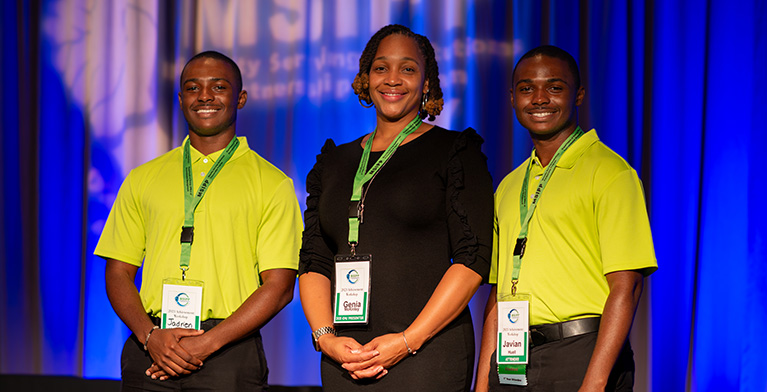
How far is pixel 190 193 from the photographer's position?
2.59 m

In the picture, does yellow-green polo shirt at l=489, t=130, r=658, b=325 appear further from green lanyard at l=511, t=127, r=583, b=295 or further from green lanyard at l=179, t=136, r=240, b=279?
green lanyard at l=179, t=136, r=240, b=279

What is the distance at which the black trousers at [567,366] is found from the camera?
201 cm

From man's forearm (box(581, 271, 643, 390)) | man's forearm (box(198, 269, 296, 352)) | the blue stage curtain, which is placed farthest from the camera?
the blue stage curtain

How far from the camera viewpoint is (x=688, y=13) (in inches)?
154

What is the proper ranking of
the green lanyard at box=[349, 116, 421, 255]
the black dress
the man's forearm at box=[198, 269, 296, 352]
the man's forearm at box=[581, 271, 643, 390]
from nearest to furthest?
the man's forearm at box=[581, 271, 643, 390], the black dress, the green lanyard at box=[349, 116, 421, 255], the man's forearm at box=[198, 269, 296, 352]

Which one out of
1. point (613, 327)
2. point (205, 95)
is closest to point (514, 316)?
point (613, 327)

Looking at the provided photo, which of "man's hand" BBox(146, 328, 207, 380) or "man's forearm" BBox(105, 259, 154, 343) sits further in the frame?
Answer: "man's forearm" BBox(105, 259, 154, 343)

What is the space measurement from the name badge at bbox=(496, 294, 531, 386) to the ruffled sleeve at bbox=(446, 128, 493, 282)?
12 centimetres

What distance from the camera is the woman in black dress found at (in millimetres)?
2016

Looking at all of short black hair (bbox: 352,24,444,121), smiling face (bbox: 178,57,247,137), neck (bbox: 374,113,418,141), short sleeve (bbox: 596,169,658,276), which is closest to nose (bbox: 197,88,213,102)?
smiling face (bbox: 178,57,247,137)

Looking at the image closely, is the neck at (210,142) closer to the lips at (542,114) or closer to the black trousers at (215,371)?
the black trousers at (215,371)

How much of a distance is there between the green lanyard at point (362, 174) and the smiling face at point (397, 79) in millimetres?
52

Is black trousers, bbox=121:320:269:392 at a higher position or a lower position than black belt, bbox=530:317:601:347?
lower

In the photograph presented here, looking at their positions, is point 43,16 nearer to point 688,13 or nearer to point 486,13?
point 486,13
